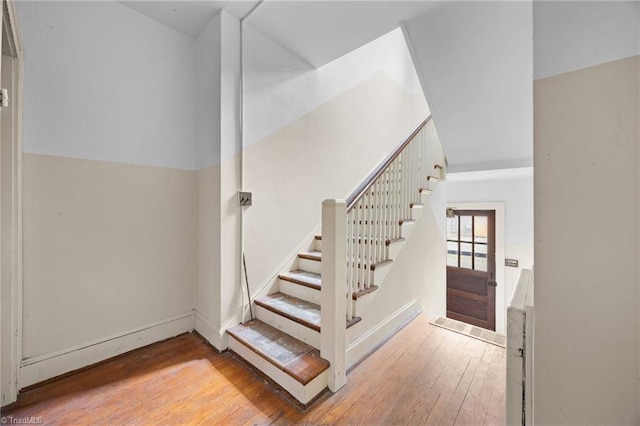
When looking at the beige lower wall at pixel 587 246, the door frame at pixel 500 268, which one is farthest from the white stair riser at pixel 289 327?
the door frame at pixel 500 268

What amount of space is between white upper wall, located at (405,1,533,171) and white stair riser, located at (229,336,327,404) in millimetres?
2489

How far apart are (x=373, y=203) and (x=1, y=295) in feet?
7.94

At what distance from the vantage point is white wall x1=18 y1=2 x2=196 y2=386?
1.60m

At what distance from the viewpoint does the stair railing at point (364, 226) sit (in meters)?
1.57

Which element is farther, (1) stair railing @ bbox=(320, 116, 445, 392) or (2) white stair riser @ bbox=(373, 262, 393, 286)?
(2) white stair riser @ bbox=(373, 262, 393, 286)

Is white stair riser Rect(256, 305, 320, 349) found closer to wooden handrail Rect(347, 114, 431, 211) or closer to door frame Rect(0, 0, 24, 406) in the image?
wooden handrail Rect(347, 114, 431, 211)

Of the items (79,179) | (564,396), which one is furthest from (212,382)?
(564,396)

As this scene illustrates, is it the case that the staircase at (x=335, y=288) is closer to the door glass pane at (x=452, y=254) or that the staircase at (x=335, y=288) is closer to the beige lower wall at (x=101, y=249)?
the beige lower wall at (x=101, y=249)

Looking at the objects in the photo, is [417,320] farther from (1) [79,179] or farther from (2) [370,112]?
(1) [79,179]

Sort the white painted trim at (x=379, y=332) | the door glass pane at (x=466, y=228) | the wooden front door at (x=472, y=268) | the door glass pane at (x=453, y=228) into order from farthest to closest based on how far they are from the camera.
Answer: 1. the door glass pane at (x=453, y=228)
2. the door glass pane at (x=466, y=228)
3. the wooden front door at (x=472, y=268)
4. the white painted trim at (x=379, y=332)

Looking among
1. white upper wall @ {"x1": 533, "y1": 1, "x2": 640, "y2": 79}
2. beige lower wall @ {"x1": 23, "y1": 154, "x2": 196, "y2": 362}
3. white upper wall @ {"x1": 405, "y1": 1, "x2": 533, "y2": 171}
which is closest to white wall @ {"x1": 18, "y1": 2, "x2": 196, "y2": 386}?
beige lower wall @ {"x1": 23, "y1": 154, "x2": 196, "y2": 362}

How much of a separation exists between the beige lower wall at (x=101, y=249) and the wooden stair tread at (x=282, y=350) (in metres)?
0.68

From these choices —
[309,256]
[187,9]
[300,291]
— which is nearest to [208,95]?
[187,9]

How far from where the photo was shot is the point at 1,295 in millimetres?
1425
